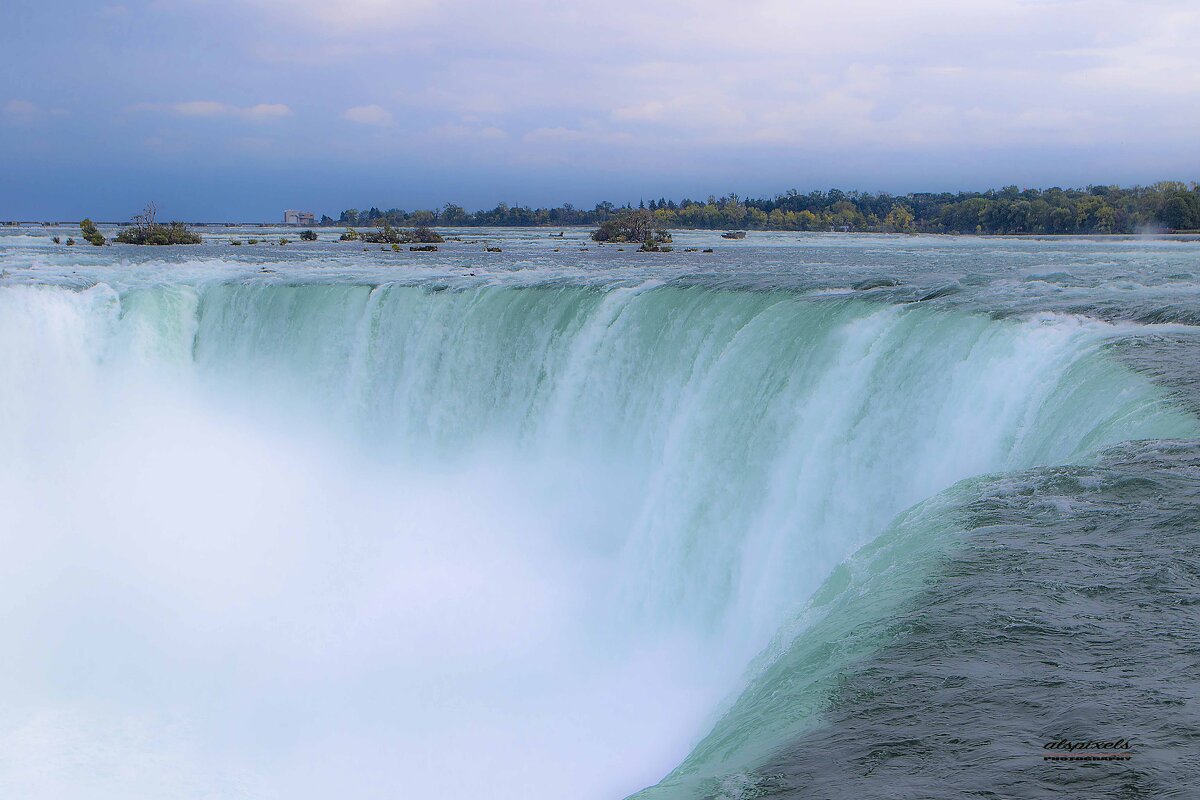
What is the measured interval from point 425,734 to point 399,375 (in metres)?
9.17

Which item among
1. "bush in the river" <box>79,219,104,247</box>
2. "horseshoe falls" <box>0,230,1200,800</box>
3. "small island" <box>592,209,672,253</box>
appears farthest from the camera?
"small island" <box>592,209,672,253</box>

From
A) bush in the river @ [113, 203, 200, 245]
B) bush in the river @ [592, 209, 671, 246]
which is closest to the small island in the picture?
bush in the river @ [592, 209, 671, 246]

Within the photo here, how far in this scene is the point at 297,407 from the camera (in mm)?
19188

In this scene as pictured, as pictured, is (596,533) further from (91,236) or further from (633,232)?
(91,236)

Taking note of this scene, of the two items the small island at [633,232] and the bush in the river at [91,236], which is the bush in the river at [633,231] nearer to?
the small island at [633,232]

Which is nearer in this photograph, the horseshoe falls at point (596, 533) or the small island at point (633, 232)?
the horseshoe falls at point (596, 533)

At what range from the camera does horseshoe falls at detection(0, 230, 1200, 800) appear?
500cm

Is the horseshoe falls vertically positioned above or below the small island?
below

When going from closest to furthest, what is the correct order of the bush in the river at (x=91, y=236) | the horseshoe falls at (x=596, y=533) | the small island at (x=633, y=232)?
1. the horseshoe falls at (x=596, y=533)
2. the bush in the river at (x=91, y=236)
3. the small island at (x=633, y=232)

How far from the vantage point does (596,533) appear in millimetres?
14031

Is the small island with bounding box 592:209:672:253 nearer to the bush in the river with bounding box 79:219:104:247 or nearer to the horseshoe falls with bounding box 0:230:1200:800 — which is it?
the bush in the river with bounding box 79:219:104:247

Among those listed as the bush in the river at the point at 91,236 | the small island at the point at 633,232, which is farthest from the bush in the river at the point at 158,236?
the small island at the point at 633,232

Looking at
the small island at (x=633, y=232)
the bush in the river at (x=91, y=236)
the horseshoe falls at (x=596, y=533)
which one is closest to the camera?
the horseshoe falls at (x=596, y=533)

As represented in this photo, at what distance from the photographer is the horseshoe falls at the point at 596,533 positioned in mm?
5004
